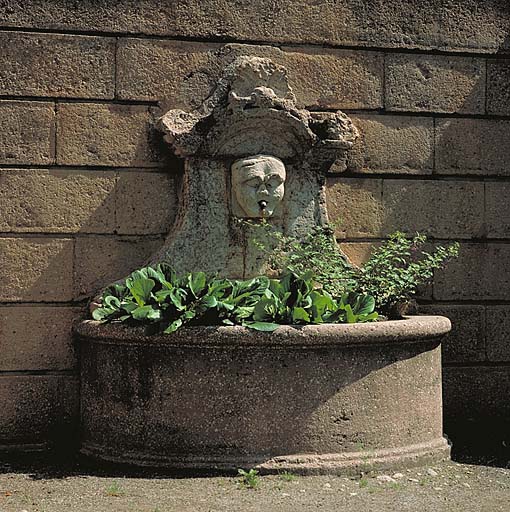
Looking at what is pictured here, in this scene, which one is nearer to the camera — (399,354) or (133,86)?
(399,354)

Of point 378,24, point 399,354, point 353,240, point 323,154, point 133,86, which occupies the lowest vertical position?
point 399,354

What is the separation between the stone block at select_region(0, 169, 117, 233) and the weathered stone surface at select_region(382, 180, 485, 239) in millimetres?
2209

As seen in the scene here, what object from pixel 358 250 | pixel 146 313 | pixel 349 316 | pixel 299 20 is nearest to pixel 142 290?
pixel 146 313

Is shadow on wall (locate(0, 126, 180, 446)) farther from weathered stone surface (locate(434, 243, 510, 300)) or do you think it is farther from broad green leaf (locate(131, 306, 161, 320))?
weathered stone surface (locate(434, 243, 510, 300))

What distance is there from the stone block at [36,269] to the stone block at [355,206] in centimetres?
206

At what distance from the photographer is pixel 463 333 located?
8062 mm

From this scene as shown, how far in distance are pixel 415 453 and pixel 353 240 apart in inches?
75.5

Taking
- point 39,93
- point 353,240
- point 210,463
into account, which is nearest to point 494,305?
point 353,240

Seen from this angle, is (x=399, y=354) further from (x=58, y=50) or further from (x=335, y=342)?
(x=58, y=50)

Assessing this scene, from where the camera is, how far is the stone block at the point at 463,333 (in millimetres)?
8039

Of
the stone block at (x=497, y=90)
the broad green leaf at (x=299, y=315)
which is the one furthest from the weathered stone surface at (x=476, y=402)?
the stone block at (x=497, y=90)

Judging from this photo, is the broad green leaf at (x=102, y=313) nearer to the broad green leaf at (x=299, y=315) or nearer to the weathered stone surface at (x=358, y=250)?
the broad green leaf at (x=299, y=315)

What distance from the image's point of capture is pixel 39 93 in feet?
24.2

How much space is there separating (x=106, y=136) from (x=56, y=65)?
630 mm
